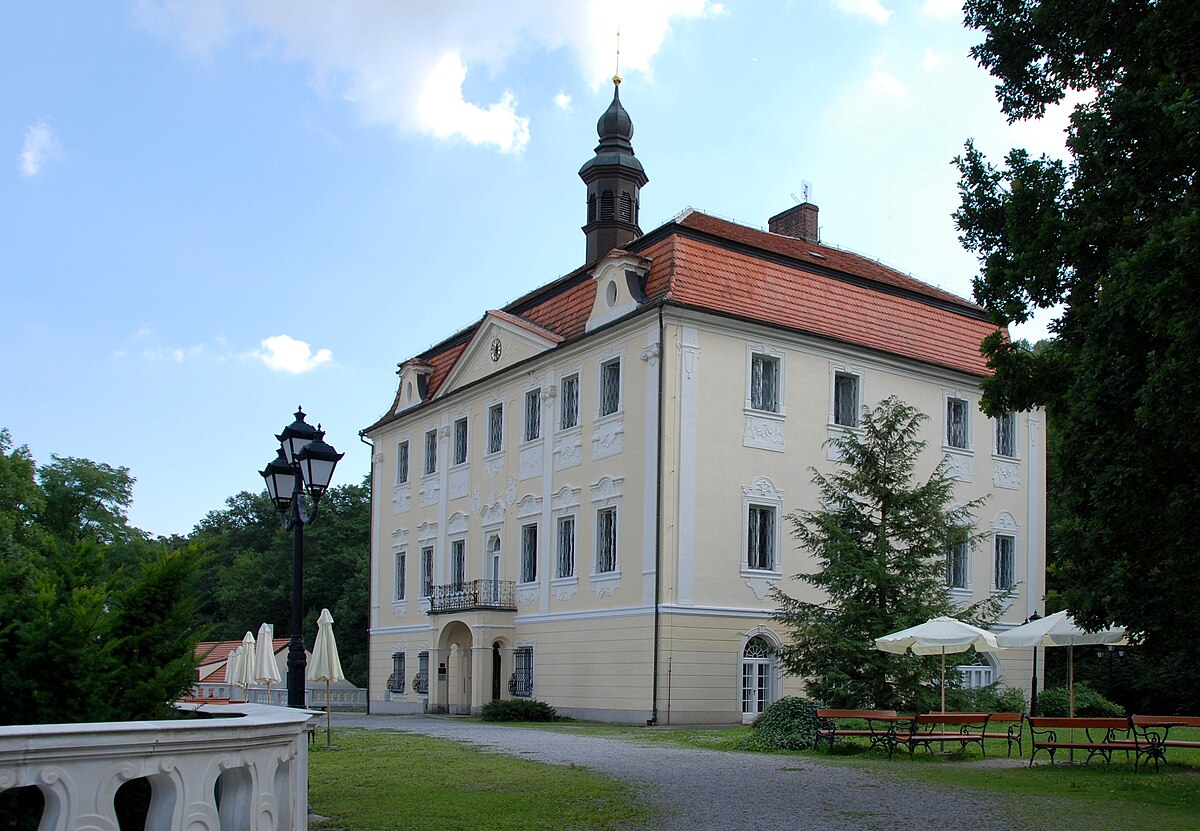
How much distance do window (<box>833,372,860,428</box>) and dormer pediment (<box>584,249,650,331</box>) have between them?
18.4 ft

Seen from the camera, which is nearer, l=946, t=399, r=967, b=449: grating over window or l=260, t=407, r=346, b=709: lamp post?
l=260, t=407, r=346, b=709: lamp post

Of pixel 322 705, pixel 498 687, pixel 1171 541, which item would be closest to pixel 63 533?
pixel 322 705

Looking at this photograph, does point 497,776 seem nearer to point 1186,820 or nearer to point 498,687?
point 1186,820

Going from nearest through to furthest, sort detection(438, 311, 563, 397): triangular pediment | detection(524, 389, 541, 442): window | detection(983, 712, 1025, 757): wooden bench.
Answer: detection(983, 712, 1025, 757): wooden bench → detection(524, 389, 541, 442): window → detection(438, 311, 563, 397): triangular pediment

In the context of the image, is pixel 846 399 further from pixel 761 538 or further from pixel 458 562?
pixel 458 562

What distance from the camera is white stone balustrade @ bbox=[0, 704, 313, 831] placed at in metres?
5.64

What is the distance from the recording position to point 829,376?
104ft

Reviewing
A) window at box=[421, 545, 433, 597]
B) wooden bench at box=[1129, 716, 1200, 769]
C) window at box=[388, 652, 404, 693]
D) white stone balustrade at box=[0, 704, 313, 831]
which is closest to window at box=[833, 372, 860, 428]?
wooden bench at box=[1129, 716, 1200, 769]

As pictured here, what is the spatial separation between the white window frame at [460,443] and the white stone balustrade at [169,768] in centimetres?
3010

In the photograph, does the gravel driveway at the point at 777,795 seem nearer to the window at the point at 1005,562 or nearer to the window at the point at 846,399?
the window at the point at 846,399

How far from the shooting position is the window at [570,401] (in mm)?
32594

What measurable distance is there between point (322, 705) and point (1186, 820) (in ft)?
116

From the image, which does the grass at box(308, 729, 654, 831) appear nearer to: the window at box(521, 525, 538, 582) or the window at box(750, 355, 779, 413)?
the window at box(750, 355, 779, 413)

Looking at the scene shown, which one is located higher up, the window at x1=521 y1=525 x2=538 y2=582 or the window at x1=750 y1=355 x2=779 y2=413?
the window at x1=750 y1=355 x2=779 y2=413
